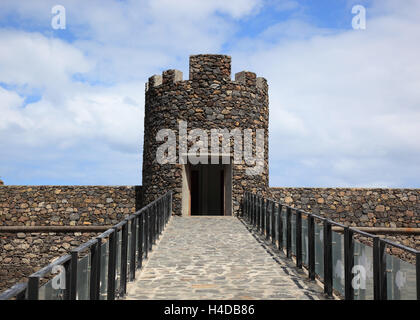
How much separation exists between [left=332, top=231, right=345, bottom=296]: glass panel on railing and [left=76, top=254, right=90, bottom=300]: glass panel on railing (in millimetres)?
3015

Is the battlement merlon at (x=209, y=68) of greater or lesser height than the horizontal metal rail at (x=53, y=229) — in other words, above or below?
above

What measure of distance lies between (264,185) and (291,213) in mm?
7982

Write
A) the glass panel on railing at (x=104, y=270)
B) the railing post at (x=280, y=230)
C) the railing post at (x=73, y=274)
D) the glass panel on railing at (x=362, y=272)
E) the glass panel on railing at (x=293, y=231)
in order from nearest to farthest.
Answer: the railing post at (x=73, y=274), the glass panel on railing at (x=362, y=272), the glass panel on railing at (x=104, y=270), the glass panel on railing at (x=293, y=231), the railing post at (x=280, y=230)

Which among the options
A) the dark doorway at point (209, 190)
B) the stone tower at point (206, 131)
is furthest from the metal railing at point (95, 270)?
the dark doorway at point (209, 190)

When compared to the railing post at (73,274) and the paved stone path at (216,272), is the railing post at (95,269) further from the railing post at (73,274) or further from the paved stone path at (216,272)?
the paved stone path at (216,272)

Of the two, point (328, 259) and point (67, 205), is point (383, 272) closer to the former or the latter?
point (328, 259)

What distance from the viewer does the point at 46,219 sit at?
54.7ft

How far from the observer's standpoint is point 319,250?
6516 mm

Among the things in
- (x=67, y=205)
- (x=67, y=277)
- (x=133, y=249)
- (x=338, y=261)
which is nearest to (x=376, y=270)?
(x=338, y=261)

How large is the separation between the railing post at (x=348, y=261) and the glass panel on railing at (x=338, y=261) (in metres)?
0.21

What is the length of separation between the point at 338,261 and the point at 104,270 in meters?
2.85

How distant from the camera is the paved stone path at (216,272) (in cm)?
577
